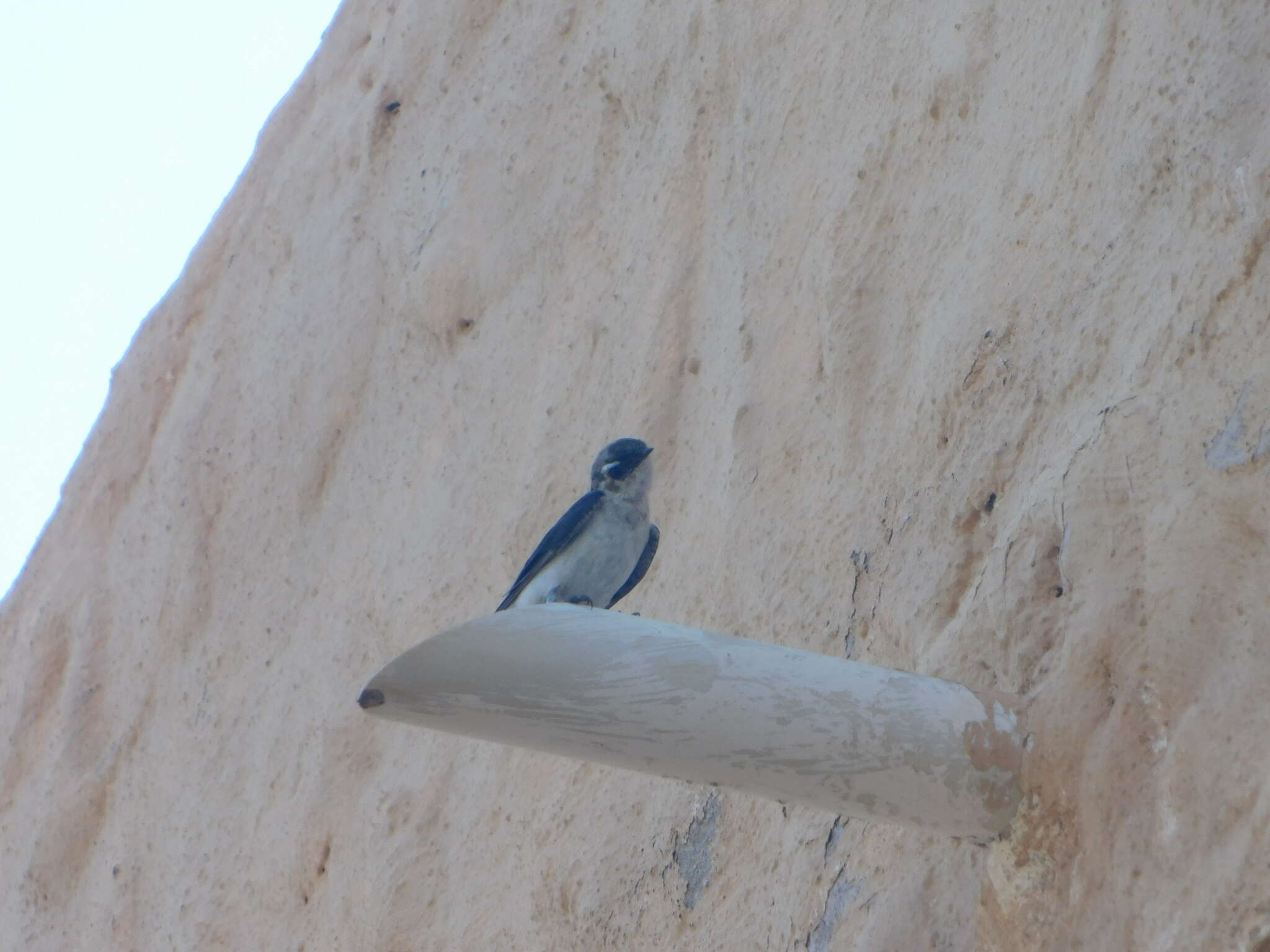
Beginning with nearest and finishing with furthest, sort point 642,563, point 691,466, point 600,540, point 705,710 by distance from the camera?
point 705,710 < point 600,540 < point 642,563 < point 691,466

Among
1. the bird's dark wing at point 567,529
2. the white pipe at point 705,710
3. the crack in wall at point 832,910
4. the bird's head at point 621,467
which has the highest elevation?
the bird's head at point 621,467

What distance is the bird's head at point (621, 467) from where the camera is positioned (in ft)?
7.73

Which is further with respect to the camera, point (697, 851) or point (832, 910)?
point (697, 851)

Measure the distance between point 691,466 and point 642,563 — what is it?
289 millimetres

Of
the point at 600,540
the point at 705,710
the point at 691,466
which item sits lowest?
the point at 705,710

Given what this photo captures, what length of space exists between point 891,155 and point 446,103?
1.60 m

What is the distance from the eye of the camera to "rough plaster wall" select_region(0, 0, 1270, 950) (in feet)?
4.95

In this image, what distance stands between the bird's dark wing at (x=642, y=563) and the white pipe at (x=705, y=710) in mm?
898

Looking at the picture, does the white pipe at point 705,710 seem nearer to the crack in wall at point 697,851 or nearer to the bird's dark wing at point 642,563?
the crack in wall at point 697,851

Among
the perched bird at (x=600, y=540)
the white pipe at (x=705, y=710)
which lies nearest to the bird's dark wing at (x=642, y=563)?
the perched bird at (x=600, y=540)

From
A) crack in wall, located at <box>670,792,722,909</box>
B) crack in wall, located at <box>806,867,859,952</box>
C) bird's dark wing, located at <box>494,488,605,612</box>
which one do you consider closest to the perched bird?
bird's dark wing, located at <box>494,488,605,612</box>

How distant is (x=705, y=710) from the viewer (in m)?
1.42

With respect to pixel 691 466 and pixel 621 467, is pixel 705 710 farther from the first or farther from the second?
pixel 691 466

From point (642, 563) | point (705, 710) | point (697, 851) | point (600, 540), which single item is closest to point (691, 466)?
point (642, 563)
